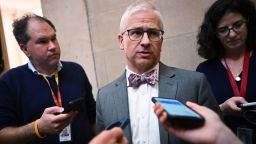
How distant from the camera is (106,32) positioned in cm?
283

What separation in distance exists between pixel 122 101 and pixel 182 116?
0.70m

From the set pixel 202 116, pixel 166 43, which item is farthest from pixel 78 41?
pixel 202 116

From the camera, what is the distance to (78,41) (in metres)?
2.95

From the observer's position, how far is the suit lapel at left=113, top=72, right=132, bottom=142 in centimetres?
161

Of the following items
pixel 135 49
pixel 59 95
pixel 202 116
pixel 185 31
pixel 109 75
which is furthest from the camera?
pixel 109 75

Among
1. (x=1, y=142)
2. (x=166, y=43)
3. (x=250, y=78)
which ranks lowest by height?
(x=1, y=142)

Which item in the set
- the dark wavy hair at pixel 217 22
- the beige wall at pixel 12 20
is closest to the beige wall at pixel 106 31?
the dark wavy hair at pixel 217 22

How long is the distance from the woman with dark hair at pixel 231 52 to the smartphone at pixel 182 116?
2.75 feet

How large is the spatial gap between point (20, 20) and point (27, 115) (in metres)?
0.76

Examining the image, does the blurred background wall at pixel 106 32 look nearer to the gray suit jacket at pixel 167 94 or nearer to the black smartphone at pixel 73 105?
the gray suit jacket at pixel 167 94

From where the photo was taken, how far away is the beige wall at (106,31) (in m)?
2.52

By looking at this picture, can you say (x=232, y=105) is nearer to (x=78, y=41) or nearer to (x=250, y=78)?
(x=250, y=78)

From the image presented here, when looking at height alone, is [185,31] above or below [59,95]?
above

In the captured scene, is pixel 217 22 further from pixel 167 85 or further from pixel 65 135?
pixel 65 135
